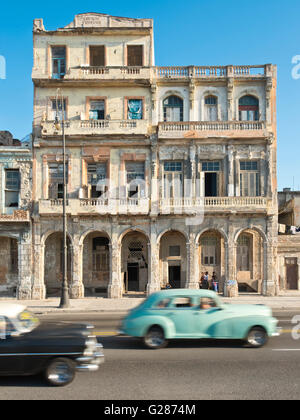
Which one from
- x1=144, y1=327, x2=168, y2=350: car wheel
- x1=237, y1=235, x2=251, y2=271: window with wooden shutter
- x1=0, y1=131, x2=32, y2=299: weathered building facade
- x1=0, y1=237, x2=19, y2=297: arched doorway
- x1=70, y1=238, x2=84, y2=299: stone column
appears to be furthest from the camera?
x1=237, y1=235, x2=251, y2=271: window with wooden shutter

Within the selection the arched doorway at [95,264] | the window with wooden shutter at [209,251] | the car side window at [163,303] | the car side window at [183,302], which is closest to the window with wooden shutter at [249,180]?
the window with wooden shutter at [209,251]

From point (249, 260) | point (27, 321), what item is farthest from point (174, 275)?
point (27, 321)

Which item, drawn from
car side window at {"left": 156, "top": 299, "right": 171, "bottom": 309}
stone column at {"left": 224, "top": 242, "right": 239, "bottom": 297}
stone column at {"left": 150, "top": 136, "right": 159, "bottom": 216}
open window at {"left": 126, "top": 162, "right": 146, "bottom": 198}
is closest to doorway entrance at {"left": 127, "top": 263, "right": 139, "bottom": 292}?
open window at {"left": 126, "top": 162, "right": 146, "bottom": 198}

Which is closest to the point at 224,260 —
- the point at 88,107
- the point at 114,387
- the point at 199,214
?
the point at 199,214

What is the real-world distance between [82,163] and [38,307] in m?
9.86

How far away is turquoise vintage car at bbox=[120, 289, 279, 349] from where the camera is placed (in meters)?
11.1

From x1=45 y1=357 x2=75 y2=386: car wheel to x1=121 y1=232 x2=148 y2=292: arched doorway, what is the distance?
65.5 ft

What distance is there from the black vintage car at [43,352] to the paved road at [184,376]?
0.31m

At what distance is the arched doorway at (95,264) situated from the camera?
90.4 feet

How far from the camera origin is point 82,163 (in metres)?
26.5

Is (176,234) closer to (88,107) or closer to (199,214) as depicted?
(199,214)

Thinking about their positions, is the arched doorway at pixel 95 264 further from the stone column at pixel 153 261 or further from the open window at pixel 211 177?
the open window at pixel 211 177

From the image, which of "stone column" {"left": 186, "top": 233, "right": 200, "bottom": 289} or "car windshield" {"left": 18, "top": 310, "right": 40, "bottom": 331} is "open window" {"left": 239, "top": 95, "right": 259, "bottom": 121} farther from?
"car windshield" {"left": 18, "top": 310, "right": 40, "bottom": 331}

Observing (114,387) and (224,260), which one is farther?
(224,260)
